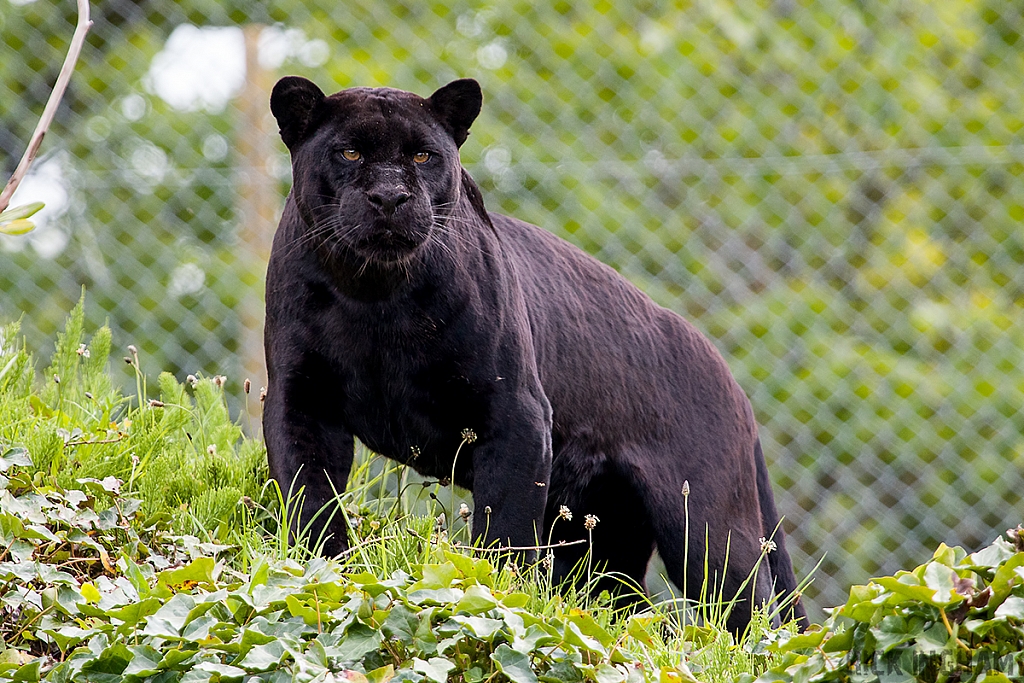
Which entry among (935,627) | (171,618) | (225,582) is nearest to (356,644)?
(171,618)

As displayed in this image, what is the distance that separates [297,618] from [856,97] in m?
5.31

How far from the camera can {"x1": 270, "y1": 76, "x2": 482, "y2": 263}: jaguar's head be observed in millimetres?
2363

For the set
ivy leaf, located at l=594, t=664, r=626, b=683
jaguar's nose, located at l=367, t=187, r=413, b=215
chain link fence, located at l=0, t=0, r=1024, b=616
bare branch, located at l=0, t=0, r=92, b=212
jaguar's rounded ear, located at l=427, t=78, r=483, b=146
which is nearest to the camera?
bare branch, located at l=0, t=0, r=92, b=212

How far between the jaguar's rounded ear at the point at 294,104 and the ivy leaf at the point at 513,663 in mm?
1228

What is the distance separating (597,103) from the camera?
6.19 m

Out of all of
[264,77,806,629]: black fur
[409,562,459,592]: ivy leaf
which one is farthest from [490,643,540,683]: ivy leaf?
[264,77,806,629]: black fur

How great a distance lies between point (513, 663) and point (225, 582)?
73cm

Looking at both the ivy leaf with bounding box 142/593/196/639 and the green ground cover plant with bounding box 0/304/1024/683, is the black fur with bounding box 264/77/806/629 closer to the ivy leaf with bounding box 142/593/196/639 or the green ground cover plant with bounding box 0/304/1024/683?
the green ground cover plant with bounding box 0/304/1024/683

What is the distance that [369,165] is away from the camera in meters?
2.42

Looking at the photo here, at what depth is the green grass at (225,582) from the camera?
1.77 metres

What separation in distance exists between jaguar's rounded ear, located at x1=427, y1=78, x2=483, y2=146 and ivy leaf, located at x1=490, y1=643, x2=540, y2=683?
123cm

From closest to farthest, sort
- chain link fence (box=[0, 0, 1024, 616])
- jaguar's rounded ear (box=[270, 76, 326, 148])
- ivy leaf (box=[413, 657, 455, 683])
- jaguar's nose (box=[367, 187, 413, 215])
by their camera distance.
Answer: ivy leaf (box=[413, 657, 455, 683]) → jaguar's nose (box=[367, 187, 413, 215]) → jaguar's rounded ear (box=[270, 76, 326, 148]) → chain link fence (box=[0, 0, 1024, 616])

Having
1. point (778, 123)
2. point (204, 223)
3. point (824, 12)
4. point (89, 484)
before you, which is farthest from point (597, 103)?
point (89, 484)

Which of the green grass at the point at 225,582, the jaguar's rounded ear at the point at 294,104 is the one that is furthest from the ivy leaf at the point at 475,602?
the jaguar's rounded ear at the point at 294,104
